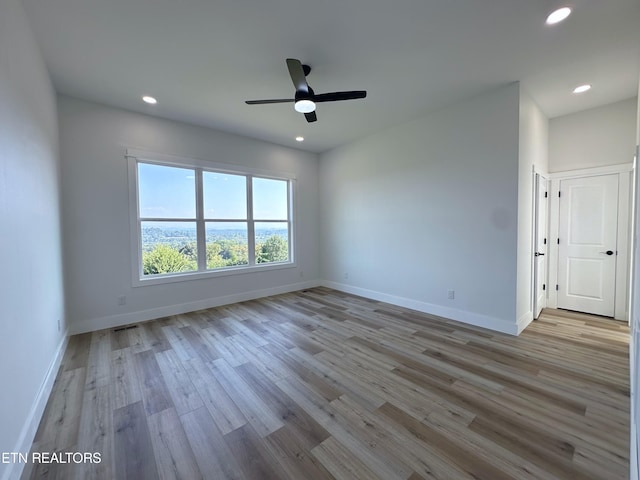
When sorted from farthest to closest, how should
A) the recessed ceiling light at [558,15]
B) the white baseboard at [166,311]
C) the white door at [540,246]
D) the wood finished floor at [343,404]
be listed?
the white door at [540,246] → the white baseboard at [166,311] → the recessed ceiling light at [558,15] → the wood finished floor at [343,404]

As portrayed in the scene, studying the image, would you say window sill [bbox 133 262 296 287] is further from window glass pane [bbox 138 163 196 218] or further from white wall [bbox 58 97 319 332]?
window glass pane [bbox 138 163 196 218]

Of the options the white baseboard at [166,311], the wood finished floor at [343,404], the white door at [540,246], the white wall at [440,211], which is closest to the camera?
the wood finished floor at [343,404]

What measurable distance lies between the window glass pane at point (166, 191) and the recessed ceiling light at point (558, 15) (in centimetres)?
462

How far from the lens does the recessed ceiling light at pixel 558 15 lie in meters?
2.03

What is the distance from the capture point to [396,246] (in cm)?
448

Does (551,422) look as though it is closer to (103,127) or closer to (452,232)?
(452,232)

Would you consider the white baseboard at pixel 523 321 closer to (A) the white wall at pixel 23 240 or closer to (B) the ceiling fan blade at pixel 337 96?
(B) the ceiling fan blade at pixel 337 96

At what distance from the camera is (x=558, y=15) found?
208cm

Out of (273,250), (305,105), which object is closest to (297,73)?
(305,105)

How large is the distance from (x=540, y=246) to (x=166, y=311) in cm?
578

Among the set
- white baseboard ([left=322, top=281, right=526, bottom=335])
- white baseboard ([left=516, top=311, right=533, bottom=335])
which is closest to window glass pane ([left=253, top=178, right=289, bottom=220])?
white baseboard ([left=322, top=281, right=526, bottom=335])

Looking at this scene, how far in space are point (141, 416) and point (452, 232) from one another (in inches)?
155

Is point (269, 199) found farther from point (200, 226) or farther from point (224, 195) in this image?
point (200, 226)

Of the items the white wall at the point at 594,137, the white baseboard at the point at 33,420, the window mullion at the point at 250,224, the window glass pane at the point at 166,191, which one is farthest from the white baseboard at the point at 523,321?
the window glass pane at the point at 166,191
